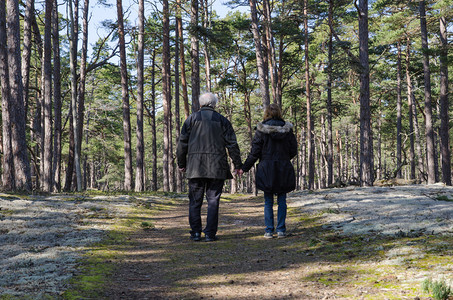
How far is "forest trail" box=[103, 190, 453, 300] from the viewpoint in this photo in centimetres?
315

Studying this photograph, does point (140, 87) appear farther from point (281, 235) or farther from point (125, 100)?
point (281, 235)

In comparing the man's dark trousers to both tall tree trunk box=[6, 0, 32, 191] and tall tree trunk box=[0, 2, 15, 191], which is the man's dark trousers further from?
tall tree trunk box=[0, 2, 15, 191]

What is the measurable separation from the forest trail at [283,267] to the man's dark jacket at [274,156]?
2.82ft

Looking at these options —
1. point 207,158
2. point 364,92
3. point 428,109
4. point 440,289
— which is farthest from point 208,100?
point 428,109

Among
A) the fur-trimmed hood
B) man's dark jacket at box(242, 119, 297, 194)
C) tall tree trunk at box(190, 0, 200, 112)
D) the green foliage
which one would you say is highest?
tall tree trunk at box(190, 0, 200, 112)

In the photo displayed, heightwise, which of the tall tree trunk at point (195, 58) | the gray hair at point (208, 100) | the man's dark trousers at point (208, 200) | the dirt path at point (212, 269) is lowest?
the dirt path at point (212, 269)

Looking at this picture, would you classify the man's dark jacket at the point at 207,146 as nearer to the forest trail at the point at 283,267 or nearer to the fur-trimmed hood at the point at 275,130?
the fur-trimmed hood at the point at 275,130

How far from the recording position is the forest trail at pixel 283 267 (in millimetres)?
3146

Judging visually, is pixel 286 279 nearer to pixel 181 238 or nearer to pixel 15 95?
pixel 181 238

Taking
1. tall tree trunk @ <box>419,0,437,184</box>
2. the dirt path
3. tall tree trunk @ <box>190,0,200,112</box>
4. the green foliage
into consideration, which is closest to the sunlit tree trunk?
tall tree trunk @ <box>419,0,437,184</box>

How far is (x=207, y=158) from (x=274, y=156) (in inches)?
43.8

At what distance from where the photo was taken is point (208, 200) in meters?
5.84

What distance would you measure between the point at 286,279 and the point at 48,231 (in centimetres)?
399

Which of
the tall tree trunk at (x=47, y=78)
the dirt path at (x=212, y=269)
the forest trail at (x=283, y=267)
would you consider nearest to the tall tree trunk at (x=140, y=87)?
the tall tree trunk at (x=47, y=78)
